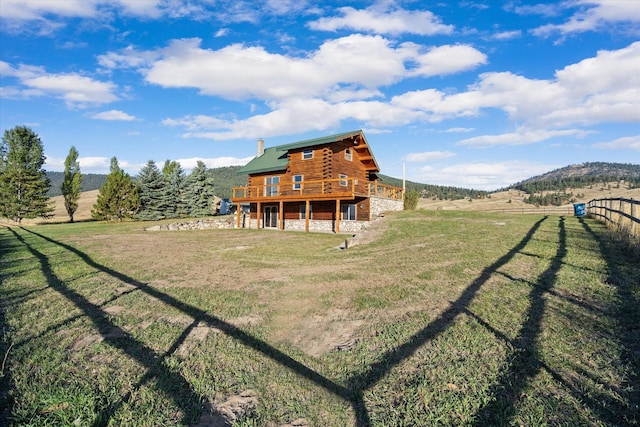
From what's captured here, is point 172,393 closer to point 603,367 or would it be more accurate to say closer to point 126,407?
point 126,407

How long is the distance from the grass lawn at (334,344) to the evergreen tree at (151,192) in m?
32.5

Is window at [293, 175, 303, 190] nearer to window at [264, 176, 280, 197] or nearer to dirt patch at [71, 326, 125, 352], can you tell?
window at [264, 176, 280, 197]

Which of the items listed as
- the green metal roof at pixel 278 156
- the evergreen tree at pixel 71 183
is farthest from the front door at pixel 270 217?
the evergreen tree at pixel 71 183

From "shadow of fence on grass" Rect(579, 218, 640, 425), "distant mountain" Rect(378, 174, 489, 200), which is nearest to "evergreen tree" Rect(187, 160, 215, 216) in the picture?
"shadow of fence on grass" Rect(579, 218, 640, 425)

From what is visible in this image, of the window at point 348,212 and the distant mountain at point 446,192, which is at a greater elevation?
the distant mountain at point 446,192

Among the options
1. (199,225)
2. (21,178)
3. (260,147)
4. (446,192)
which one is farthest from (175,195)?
(446,192)

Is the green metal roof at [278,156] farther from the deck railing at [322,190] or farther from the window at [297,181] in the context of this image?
the deck railing at [322,190]

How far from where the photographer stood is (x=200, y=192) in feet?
138

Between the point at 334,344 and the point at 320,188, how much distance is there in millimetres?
19652

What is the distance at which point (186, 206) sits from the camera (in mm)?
41000

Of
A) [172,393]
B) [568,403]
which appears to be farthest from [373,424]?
[172,393]

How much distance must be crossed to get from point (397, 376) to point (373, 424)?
92 cm

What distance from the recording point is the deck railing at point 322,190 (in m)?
22.6

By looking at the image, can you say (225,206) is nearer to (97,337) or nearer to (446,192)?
(97,337)
